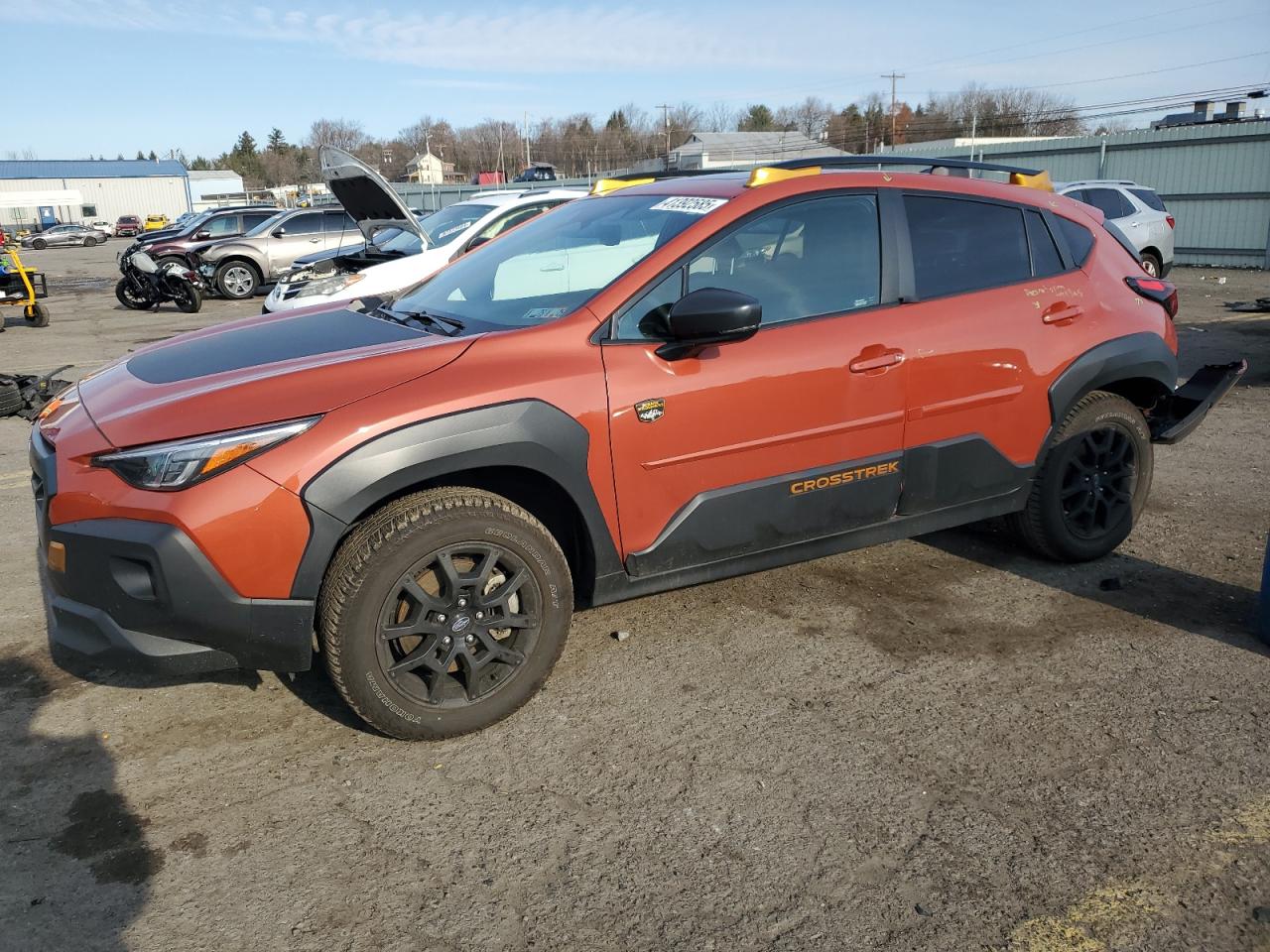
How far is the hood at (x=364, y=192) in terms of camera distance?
28.6ft

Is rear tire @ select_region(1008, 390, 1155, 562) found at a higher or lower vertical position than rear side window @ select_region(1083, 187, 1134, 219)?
lower

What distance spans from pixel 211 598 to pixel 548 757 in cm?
114

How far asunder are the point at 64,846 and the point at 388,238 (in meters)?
9.61

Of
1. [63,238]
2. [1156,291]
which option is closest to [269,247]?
[1156,291]

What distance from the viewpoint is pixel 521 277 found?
3982mm

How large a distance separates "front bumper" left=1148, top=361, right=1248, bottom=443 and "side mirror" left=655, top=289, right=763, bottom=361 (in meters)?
2.61

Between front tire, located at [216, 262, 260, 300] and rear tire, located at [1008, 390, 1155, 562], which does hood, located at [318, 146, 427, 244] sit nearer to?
rear tire, located at [1008, 390, 1155, 562]

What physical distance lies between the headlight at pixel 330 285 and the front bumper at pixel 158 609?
6.72 m

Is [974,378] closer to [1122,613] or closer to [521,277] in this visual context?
[1122,613]

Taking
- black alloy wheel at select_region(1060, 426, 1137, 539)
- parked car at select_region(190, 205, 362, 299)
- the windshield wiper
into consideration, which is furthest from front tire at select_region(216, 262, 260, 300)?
black alloy wheel at select_region(1060, 426, 1137, 539)

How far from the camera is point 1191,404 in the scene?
4.79 m

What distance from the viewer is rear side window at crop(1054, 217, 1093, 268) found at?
442 cm

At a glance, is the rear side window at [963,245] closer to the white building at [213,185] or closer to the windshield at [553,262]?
the windshield at [553,262]

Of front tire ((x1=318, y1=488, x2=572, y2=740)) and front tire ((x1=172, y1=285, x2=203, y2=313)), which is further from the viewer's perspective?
front tire ((x1=172, y1=285, x2=203, y2=313))
